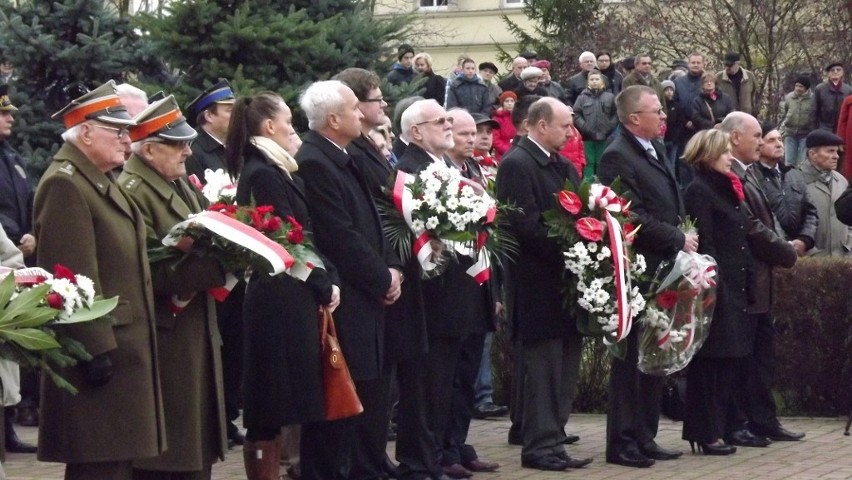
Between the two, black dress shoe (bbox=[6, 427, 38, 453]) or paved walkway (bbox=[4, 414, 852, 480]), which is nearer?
paved walkway (bbox=[4, 414, 852, 480])

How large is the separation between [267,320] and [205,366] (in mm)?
489

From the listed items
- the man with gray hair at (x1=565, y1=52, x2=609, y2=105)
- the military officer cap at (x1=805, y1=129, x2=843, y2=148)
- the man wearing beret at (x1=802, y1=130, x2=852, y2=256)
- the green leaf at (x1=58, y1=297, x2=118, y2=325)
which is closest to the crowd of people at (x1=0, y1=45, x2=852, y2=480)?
the green leaf at (x1=58, y1=297, x2=118, y2=325)

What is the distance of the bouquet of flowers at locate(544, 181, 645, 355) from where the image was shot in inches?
352

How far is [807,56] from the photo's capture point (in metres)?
26.0

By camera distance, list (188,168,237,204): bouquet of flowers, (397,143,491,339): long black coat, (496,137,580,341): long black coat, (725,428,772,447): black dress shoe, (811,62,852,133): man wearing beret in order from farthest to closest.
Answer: (811,62,852,133): man wearing beret, (725,428,772,447): black dress shoe, (496,137,580,341): long black coat, (397,143,491,339): long black coat, (188,168,237,204): bouquet of flowers

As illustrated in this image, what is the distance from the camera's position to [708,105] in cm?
2028

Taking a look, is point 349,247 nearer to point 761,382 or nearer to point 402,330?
point 402,330

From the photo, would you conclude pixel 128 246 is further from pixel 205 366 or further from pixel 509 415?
pixel 509 415

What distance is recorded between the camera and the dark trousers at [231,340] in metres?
9.06

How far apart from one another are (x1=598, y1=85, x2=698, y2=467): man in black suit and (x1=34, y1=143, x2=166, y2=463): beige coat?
151 inches

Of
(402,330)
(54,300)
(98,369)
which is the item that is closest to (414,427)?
(402,330)

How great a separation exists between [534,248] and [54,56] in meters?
4.98

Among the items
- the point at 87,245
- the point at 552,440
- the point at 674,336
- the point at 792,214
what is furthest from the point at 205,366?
the point at 792,214

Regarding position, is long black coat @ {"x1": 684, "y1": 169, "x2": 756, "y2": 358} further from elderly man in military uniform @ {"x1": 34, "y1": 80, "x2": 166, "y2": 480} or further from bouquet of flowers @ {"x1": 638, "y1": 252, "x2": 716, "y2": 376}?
elderly man in military uniform @ {"x1": 34, "y1": 80, "x2": 166, "y2": 480}
